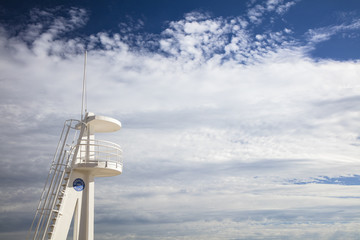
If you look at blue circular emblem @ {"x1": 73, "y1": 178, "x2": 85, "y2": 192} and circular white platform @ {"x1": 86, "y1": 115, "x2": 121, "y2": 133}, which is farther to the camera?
circular white platform @ {"x1": 86, "y1": 115, "x2": 121, "y2": 133}

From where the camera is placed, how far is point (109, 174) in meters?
28.3

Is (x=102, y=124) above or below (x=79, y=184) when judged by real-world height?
above

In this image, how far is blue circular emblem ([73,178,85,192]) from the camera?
85.9 ft

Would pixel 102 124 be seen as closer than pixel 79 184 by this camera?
No

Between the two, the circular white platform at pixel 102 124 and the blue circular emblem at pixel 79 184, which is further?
the circular white platform at pixel 102 124

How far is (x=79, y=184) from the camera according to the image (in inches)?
1042

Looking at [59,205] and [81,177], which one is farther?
[81,177]

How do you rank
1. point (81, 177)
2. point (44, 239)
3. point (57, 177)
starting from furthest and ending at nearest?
point (81, 177) → point (57, 177) → point (44, 239)

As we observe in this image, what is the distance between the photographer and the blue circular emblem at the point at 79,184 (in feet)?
85.9

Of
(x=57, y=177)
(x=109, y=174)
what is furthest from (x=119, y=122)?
(x=57, y=177)

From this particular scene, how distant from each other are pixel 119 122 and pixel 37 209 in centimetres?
963

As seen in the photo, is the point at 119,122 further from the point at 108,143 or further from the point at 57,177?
the point at 57,177

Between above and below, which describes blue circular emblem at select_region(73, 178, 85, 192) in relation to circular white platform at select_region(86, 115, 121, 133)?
below

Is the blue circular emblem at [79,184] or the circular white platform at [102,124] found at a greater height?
the circular white platform at [102,124]
